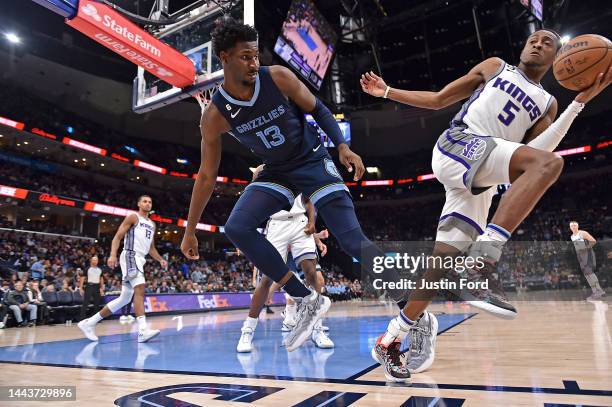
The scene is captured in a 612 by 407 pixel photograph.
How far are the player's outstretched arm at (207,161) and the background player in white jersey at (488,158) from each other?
3.59 feet

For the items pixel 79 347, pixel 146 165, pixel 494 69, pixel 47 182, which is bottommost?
pixel 79 347

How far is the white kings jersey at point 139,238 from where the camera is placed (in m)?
5.67

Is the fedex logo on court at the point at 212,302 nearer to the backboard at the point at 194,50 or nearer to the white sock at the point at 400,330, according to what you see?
the backboard at the point at 194,50

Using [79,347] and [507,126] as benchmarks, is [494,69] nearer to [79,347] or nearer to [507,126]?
[507,126]

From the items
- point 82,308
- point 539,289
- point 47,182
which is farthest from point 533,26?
point 47,182

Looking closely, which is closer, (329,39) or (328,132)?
(328,132)

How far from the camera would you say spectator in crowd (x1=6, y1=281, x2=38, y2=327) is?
834 cm

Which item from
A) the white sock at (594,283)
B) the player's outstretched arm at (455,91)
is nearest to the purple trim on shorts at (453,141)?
the player's outstretched arm at (455,91)

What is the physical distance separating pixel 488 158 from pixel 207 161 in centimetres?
177

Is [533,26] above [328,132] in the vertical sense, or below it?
above

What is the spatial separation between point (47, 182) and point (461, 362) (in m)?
24.1

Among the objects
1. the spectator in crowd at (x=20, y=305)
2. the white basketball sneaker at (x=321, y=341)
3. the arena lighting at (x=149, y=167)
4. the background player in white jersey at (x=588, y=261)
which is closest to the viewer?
the white basketball sneaker at (x=321, y=341)

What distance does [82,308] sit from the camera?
9.53 meters

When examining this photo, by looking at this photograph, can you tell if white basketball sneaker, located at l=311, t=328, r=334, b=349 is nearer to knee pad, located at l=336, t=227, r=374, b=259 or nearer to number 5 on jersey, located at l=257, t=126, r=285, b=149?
knee pad, located at l=336, t=227, r=374, b=259
